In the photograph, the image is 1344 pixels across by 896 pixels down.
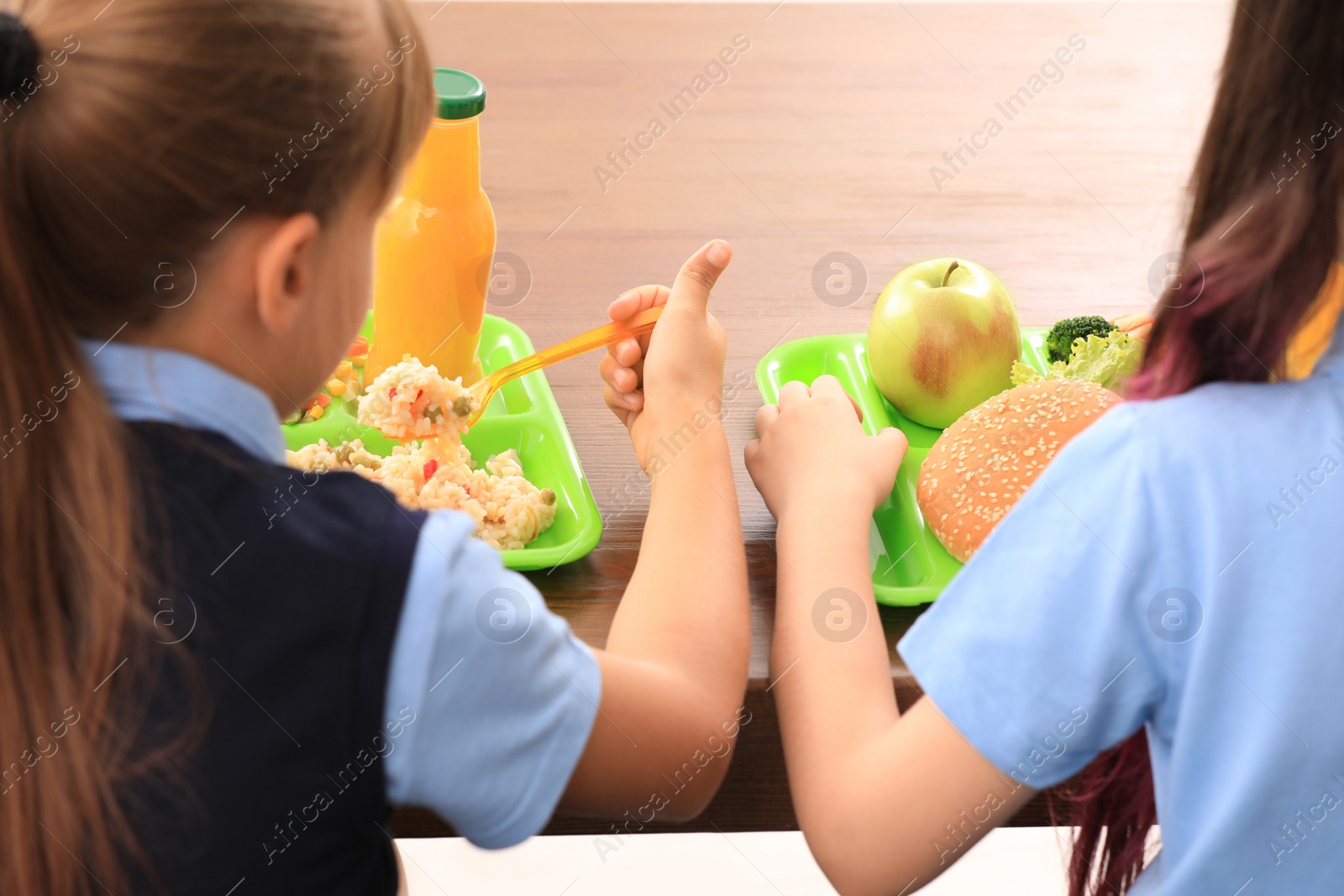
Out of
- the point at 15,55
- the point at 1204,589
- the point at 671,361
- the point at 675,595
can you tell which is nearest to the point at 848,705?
the point at 675,595

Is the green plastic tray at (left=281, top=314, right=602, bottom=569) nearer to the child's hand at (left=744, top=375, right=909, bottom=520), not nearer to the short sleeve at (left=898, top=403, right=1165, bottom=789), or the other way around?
the child's hand at (left=744, top=375, right=909, bottom=520)

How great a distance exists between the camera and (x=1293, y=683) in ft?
1.89

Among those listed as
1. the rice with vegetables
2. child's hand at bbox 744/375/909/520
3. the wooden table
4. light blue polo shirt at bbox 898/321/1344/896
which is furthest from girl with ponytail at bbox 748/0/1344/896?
the rice with vegetables

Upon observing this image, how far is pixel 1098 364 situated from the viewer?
3.46 feet

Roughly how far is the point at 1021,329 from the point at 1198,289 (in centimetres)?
60

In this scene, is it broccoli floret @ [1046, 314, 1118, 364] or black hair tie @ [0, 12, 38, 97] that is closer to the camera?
black hair tie @ [0, 12, 38, 97]

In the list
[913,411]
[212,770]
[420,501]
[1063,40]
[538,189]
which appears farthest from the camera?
[1063,40]

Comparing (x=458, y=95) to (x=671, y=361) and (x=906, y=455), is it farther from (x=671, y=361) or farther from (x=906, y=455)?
(x=906, y=455)

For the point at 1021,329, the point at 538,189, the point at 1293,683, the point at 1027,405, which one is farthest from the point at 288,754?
the point at 538,189

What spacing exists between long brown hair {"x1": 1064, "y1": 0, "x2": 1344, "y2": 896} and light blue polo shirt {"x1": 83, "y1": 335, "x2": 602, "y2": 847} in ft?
1.17

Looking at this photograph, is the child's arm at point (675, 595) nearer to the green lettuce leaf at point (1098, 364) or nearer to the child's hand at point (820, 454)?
the child's hand at point (820, 454)

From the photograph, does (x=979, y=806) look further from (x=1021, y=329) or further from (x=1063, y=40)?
(x=1063, y=40)

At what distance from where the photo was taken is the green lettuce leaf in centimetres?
105

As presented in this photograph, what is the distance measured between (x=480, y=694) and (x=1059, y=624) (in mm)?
304
